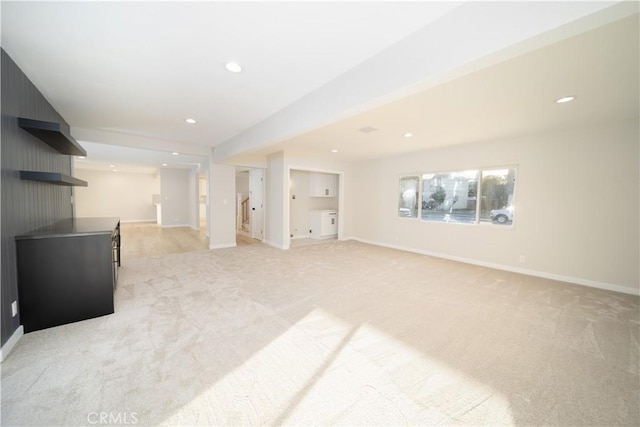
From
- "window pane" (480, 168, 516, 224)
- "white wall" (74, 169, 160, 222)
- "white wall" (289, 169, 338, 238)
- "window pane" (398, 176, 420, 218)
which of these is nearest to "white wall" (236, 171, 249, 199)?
"white wall" (289, 169, 338, 238)

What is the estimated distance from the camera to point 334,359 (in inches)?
75.2

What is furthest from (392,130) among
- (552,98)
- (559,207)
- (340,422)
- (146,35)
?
(340,422)

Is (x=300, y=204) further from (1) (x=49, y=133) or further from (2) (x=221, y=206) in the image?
(1) (x=49, y=133)

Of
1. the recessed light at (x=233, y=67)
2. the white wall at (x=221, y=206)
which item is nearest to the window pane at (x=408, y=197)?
the white wall at (x=221, y=206)

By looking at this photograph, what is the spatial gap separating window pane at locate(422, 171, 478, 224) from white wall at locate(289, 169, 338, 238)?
11.4ft

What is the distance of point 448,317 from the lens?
263 centimetres

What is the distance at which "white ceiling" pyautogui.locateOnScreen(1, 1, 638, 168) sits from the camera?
151 cm

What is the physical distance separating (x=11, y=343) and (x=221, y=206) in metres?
4.38

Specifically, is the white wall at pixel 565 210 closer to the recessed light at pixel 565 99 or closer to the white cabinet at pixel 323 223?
the recessed light at pixel 565 99

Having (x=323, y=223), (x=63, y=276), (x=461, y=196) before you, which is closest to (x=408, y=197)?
(x=461, y=196)

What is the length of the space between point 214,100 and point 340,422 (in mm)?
3470

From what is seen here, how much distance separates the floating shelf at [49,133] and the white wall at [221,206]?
2.91 m

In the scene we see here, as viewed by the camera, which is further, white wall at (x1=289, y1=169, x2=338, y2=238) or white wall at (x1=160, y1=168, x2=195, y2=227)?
white wall at (x1=160, y1=168, x2=195, y2=227)

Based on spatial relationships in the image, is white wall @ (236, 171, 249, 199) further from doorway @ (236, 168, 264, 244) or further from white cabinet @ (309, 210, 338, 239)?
white cabinet @ (309, 210, 338, 239)
